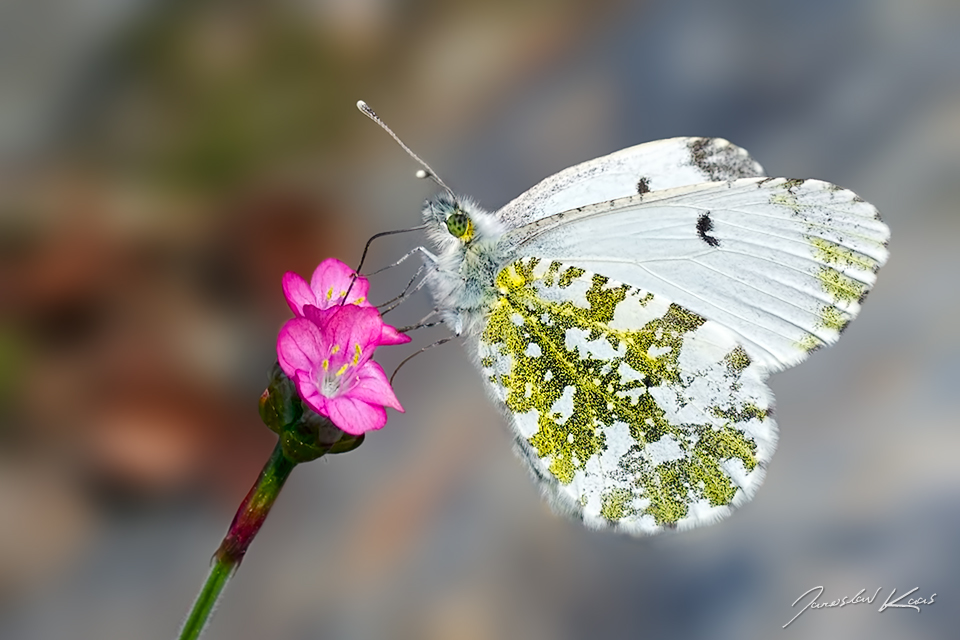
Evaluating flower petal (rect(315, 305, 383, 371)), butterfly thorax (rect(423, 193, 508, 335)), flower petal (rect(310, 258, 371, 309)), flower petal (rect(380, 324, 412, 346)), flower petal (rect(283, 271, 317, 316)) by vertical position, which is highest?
butterfly thorax (rect(423, 193, 508, 335))

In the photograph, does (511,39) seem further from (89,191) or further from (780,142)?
(89,191)

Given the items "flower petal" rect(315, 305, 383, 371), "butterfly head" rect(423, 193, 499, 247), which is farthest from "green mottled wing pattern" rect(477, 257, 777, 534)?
"flower petal" rect(315, 305, 383, 371)

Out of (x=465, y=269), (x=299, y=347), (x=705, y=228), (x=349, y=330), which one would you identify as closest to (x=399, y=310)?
(x=465, y=269)

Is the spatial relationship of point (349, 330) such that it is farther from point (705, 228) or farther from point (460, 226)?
point (705, 228)

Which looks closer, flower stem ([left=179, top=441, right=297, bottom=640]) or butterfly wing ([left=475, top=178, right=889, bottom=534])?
flower stem ([left=179, top=441, right=297, bottom=640])

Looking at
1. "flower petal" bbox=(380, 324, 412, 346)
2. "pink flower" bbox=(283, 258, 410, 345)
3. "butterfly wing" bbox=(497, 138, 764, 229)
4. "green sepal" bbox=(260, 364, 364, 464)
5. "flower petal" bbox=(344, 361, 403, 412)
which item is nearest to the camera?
"green sepal" bbox=(260, 364, 364, 464)

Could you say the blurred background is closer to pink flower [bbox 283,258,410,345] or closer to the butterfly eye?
the butterfly eye
